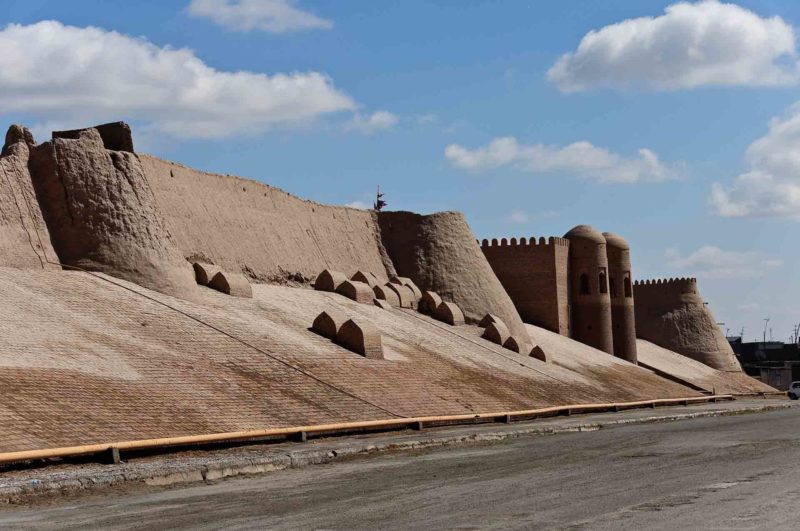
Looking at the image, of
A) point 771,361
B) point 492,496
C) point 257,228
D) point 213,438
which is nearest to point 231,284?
point 257,228

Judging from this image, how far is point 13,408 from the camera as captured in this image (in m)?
17.1

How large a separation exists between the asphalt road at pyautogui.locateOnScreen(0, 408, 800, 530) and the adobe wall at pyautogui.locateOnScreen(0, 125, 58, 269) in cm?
1225

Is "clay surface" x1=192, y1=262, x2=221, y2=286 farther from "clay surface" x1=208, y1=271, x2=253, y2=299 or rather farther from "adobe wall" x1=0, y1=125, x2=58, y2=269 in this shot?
"adobe wall" x1=0, y1=125, x2=58, y2=269

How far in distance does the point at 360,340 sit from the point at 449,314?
38.0 ft

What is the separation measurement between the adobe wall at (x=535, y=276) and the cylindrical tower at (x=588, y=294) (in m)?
1.00

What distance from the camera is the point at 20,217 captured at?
2656cm

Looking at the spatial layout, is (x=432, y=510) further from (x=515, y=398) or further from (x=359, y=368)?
(x=515, y=398)

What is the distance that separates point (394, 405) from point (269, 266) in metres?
12.1

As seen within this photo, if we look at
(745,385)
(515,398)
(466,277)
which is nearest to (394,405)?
(515,398)

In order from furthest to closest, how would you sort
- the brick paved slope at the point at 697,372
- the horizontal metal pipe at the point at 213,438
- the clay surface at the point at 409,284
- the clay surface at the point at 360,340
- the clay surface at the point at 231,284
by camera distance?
the brick paved slope at the point at 697,372 → the clay surface at the point at 409,284 → the clay surface at the point at 231,284 → the clay surface at the point at 360,340 → the horizontal metal pipe at the point at 213,438

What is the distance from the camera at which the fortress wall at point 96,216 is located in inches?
1075

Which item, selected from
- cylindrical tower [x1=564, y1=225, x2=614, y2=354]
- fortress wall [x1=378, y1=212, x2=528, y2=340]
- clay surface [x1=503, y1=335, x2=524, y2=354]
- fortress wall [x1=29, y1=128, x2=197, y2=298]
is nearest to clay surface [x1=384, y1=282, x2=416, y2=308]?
fortress wall [x1=378, y1=212, x2=528, y2=340]

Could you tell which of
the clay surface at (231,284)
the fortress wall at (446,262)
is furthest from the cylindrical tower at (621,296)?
the clay surface at (231,284)

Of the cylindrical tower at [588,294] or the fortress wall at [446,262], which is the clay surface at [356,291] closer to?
the fortress wall at [446,262]
